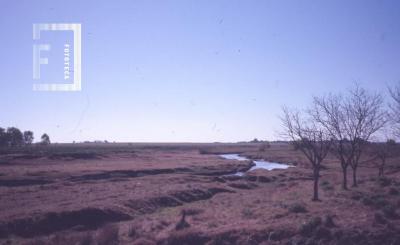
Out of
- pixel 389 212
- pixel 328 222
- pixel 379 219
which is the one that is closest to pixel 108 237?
pixel 328 222

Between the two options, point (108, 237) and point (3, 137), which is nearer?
point (108, 237)

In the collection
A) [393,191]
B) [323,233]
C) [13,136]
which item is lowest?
[323,233]

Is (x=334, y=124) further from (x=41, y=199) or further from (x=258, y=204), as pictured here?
(x=41, y=199)

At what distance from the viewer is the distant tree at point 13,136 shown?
14525 centimetres

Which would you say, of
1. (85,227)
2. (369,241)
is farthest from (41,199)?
(369,241)

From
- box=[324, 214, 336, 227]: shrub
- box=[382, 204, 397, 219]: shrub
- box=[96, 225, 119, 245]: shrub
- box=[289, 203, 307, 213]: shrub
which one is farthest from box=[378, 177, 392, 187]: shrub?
box=[96, 225, 119, 245]: shrub

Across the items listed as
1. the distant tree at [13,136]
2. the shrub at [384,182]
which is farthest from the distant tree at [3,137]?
the shrub at [384,182]

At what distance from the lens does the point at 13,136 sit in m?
148

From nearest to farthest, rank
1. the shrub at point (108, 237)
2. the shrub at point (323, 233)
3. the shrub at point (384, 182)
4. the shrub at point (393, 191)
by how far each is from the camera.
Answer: the shrub at point (323, 233)
the shrub at point (108, 237)
the shrub at point (393, 191)
the shrub at point (384, 182)

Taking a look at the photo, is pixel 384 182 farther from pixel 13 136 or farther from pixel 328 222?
pixel 13 136

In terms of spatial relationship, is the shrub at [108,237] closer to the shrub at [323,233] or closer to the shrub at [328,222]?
the shrub at [323,233]

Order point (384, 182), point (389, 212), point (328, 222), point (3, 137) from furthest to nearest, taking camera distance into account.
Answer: point (3, 137), point (384, 182), point (389, 212), point (328, 222)

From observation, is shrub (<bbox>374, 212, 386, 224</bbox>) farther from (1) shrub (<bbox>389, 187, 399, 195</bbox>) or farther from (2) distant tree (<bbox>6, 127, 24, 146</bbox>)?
(2) distant tree (<bbox>6, 127, 24, 146</bbox>)

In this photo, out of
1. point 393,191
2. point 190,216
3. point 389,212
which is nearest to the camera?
point 389,212
